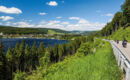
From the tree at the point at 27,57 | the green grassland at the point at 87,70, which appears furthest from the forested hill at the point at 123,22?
the tree at the point at 27,57

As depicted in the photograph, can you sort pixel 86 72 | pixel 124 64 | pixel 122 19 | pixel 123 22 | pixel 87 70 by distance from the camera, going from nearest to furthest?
pixel 86 72 < pixel 87 70 < pixel 124 64 < pixel 122 19 < pixel 123 22

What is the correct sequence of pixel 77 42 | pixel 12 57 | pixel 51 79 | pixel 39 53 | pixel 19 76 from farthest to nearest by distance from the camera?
pixel 77 42 < pixel 39 53 < pixel 12 57 < pixel 19 76 < pixel 51 79

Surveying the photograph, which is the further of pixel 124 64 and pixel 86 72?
pixel 124 64

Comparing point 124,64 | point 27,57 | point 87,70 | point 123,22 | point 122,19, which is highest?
point 122,19

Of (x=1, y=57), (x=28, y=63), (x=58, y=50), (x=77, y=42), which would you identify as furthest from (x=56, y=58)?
(x=1, y=57)

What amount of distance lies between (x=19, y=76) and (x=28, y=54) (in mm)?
30866

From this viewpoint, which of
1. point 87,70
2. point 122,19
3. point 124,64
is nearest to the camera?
point 87,70

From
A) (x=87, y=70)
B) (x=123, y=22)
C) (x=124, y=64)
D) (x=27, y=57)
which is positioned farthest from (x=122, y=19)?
(x=27, y=57)

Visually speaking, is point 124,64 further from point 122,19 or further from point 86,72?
point 122,19

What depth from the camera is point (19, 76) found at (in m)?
27.6

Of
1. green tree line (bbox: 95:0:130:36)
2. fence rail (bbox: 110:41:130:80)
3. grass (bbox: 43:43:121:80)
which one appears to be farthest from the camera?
green tree line (bbox: 95:0:130:36)

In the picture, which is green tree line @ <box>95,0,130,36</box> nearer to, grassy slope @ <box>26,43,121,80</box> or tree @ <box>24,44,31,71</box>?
grassy slope @ <box>26,43,121,80</box>

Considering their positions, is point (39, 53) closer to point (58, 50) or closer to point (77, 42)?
point (58, 50)

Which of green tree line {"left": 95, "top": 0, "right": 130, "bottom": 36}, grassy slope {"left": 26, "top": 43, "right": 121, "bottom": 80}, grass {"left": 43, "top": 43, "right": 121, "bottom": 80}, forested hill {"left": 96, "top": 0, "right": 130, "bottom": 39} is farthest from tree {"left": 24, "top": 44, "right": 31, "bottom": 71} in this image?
green tree line {"left": 95, "top": 0, "right": 130, "bottom": 36}
